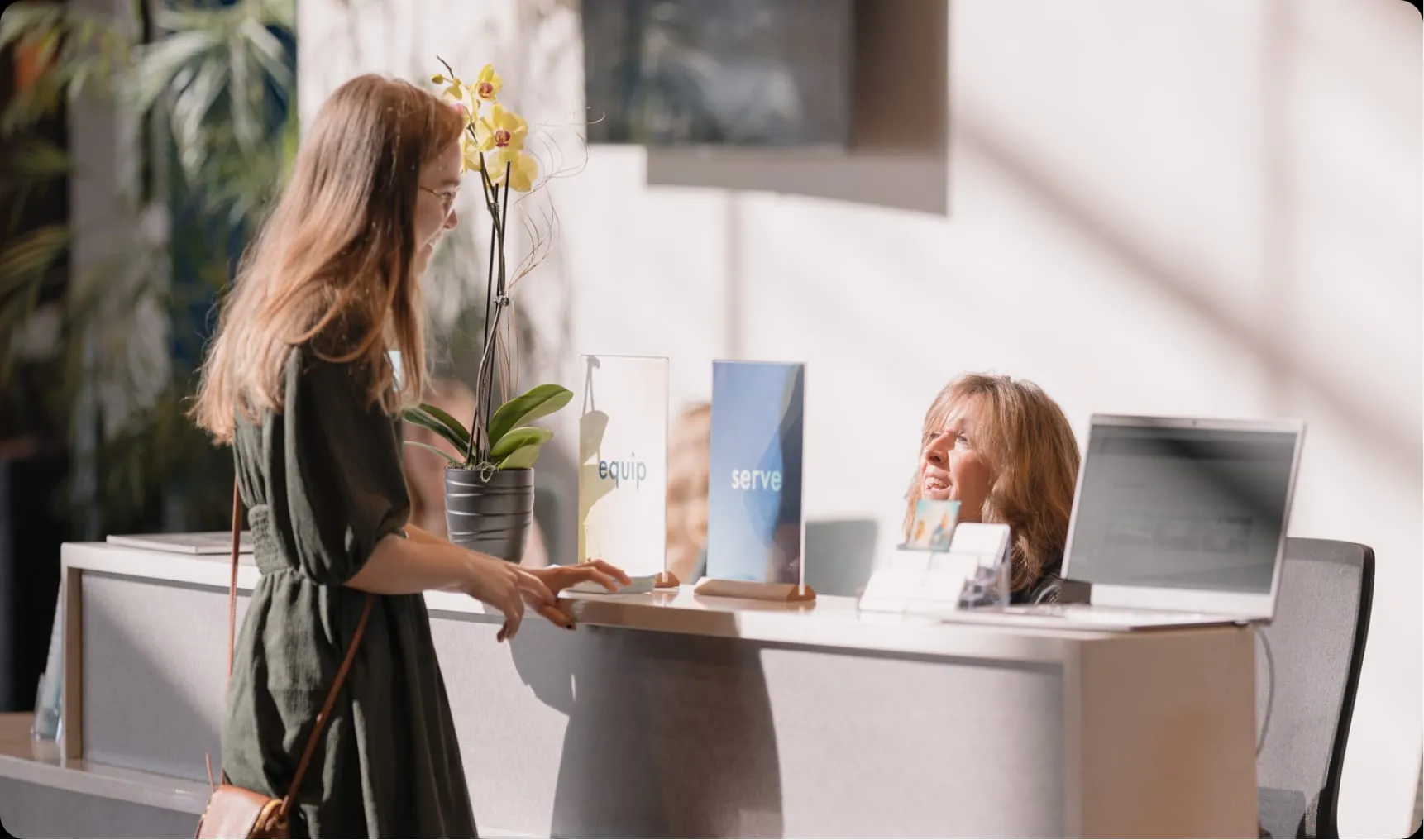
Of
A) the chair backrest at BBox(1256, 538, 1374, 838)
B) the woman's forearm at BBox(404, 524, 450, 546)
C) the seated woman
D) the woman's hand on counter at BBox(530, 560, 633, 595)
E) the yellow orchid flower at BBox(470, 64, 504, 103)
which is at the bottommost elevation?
the chair backrest at BBox(1256, 538, 1374, 838)

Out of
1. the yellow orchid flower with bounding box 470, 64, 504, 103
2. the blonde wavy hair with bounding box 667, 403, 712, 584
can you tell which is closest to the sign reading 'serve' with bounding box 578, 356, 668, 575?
the yellow orchid flower with bounding box 470, 64, 504, 103

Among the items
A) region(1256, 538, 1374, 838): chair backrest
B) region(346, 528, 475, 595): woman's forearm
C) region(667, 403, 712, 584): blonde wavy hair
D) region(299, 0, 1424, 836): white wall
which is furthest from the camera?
region(667, 403, 712, 584): blonde wavy hair

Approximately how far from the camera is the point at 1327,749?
2752 millimetres

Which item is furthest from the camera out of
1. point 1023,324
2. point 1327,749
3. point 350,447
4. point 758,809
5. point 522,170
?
point 1023,324

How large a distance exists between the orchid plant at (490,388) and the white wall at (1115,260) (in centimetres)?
179

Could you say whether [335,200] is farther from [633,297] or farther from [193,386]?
[193,386]

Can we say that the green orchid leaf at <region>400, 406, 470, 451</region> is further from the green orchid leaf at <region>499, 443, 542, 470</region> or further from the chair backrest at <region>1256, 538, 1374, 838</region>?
the chair backrest at <region>1256, 538, 1374, 838</region>

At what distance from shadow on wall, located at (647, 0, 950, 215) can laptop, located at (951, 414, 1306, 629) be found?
2.20 meters

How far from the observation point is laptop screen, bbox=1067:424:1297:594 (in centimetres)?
193

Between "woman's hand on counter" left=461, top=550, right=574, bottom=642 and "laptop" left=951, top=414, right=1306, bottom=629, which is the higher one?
"laptop" left=951, top=414, right=1306, bottom=629

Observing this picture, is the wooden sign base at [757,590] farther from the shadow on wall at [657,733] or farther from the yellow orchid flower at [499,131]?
the yellow orchid flower at [499,131]

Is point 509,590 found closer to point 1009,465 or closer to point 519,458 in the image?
point 519,458

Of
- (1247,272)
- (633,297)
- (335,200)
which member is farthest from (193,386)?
(335,200)

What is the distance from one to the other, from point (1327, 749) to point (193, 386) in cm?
407
